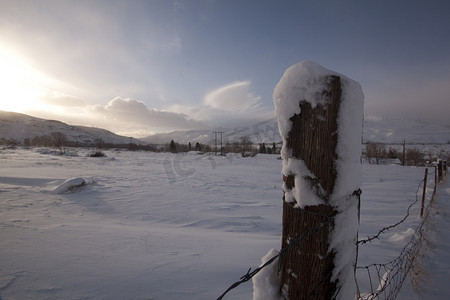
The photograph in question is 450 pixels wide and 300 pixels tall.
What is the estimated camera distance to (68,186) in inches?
266

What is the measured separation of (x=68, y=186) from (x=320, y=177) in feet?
27.9

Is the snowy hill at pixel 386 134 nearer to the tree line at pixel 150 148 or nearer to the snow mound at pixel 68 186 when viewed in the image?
the tree line at pixel 150 148

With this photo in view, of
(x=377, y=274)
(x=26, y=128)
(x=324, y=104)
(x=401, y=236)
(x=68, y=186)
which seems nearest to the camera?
(x=324, y=104)

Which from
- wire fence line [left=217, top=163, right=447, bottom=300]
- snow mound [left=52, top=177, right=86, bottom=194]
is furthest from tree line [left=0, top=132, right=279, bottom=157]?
wire fence line [left=217, top=163, right=447, bottom=300]

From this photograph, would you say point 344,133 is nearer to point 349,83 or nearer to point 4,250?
point 349,83

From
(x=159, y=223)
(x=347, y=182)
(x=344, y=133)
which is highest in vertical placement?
(x=344, y=133)

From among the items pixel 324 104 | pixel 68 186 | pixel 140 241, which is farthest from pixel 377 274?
pixel 68 186

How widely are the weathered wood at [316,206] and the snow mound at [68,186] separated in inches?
326

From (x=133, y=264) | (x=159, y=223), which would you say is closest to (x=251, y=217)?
(x=159, y=223)

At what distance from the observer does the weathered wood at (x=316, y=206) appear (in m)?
0.92

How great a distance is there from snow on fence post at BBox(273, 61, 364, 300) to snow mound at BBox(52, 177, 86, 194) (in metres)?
8.25

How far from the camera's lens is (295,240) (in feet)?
3.33

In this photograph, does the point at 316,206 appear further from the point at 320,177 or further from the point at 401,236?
the point at 401,236

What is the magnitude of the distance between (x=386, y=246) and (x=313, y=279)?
3.29 m
